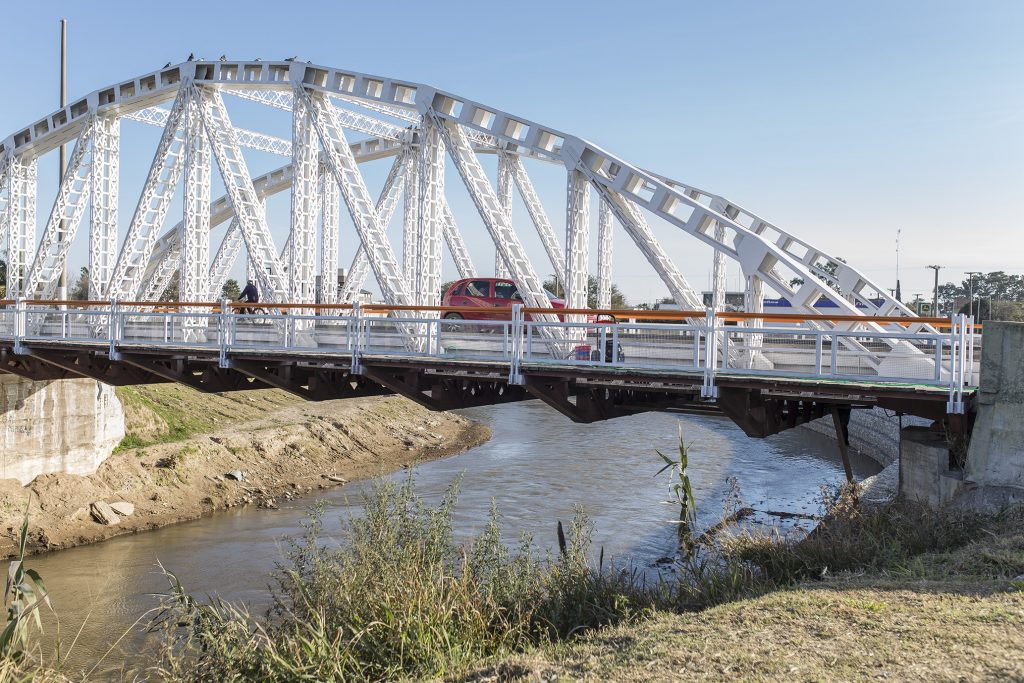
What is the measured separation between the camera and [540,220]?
2011cm

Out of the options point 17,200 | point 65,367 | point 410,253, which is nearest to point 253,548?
point 65,367

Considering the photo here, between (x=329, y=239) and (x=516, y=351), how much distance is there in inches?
529

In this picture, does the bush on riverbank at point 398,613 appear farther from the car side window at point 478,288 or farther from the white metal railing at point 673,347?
the car side window at point 478,288

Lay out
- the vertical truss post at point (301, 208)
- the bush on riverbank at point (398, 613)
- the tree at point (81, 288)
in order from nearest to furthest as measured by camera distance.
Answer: the bush on riverbank at point (398, 613)
the vertical truss post at point (301, 208)
the tree at point (81, 288)

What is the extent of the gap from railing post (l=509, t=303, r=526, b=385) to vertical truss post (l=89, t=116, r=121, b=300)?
17647mm

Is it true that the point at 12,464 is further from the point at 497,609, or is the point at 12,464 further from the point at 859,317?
the point at 859,317

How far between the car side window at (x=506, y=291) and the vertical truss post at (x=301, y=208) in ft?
14.8

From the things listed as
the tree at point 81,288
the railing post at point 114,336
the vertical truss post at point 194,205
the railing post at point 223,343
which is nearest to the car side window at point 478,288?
the vertical truss post at point 194,205

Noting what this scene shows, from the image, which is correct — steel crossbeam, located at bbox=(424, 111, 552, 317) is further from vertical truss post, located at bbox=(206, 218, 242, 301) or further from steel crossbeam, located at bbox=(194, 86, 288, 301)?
vertical truss post, located at bbox=(206, 218, 242, 301)

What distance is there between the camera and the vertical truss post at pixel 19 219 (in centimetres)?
2867

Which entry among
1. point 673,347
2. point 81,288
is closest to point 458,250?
point 673,347

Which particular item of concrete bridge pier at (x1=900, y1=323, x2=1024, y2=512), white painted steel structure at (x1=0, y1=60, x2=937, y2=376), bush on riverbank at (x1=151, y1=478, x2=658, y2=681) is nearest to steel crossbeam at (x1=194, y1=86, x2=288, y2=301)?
white painted steel structure at (x1=0, y1=60, x2=937, y2=376)

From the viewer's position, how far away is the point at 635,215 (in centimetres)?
1594

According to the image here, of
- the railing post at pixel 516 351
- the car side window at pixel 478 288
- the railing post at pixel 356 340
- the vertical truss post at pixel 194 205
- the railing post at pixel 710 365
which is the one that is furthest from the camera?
the vertical truss post at pixel 194 205
